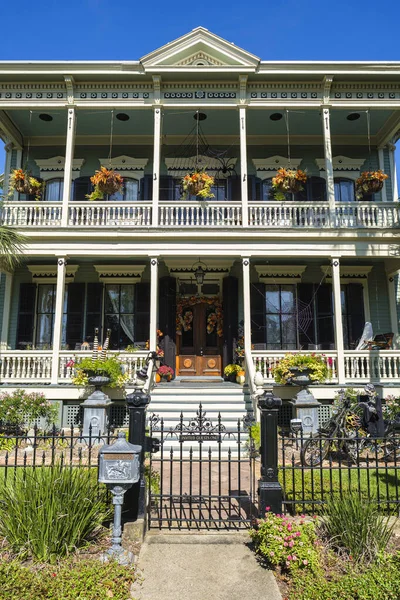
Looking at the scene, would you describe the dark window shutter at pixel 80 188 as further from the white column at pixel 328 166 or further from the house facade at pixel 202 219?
the white column at pixel 328 166

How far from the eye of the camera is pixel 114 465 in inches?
167

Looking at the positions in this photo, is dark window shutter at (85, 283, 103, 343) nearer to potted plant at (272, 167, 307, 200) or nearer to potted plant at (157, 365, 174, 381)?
potted plant at (157, 365, 174, 381)

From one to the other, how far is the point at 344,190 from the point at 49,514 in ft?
43.5

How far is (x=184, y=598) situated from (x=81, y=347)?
10.1 meters

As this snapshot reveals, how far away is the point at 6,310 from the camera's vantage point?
1314cm

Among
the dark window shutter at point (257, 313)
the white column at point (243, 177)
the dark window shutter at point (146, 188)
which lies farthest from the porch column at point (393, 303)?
the dark window shutter at point (146, 188)

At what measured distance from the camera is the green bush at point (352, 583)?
3.36 m

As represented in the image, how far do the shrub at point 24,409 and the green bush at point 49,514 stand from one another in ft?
19.1

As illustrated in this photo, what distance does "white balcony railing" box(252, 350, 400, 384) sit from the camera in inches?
439

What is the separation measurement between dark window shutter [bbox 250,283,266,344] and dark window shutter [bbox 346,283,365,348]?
9.07 feet

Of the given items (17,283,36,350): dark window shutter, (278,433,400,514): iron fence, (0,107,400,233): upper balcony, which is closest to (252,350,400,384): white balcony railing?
(0,107,400,233): upper balcony

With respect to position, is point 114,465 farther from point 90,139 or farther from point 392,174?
point 392,174

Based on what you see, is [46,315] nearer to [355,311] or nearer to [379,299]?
[355,311]

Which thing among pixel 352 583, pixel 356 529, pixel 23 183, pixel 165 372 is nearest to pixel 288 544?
pixel 352 583
